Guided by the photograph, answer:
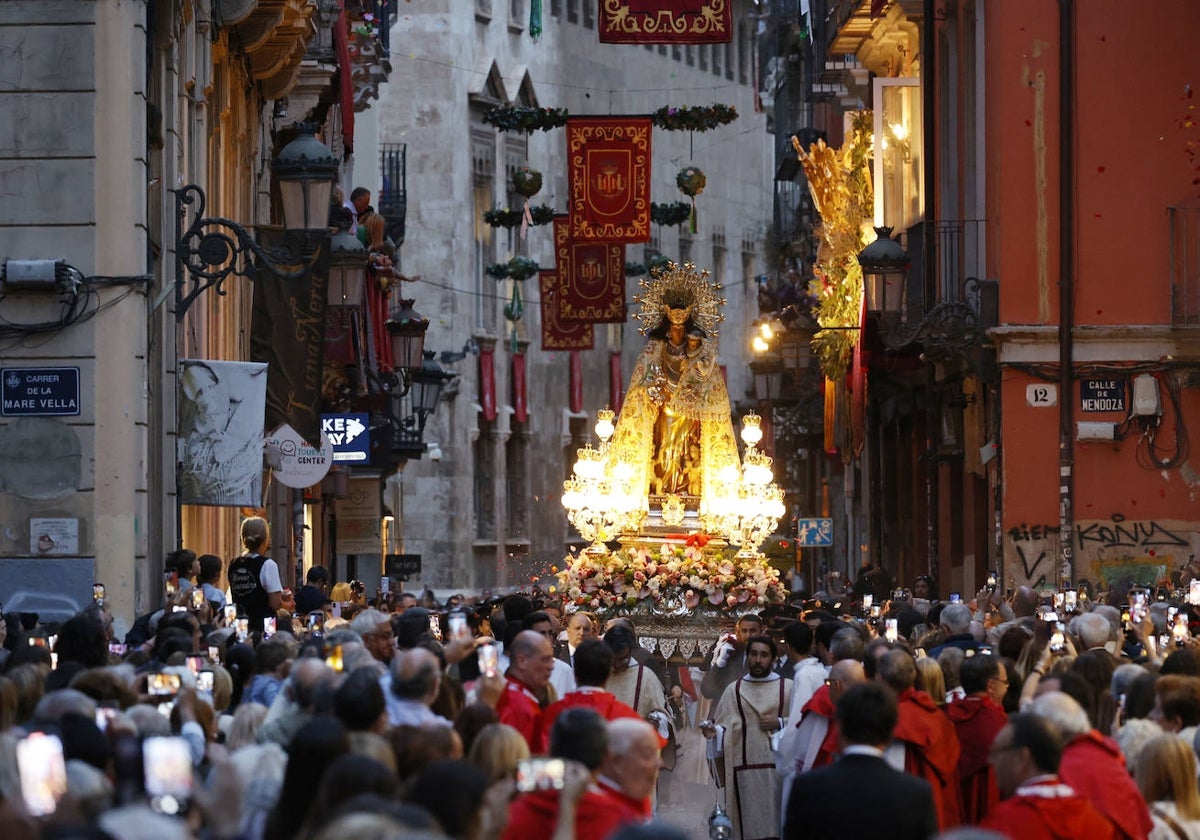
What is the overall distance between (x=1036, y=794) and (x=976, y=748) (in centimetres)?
335

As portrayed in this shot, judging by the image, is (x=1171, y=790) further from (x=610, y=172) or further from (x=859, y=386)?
(x=610, y=172)

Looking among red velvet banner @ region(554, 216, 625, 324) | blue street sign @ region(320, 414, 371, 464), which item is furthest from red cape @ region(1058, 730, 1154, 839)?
red velvet banner @ region(554, 216, 625, 324)

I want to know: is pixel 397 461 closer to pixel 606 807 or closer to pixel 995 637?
pixel 995 637

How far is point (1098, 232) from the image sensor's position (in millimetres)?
28594

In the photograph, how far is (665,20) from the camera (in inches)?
1241

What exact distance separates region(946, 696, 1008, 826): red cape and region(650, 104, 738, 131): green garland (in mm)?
23077

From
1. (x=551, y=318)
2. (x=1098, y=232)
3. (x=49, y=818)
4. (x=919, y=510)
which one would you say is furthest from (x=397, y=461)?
(x=49, y=818)

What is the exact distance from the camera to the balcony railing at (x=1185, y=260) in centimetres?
2825

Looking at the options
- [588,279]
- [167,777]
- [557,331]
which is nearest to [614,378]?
[557,331]

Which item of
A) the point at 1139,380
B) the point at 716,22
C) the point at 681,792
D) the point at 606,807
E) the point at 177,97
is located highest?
the point at 716,22

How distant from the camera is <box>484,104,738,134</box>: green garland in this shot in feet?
116

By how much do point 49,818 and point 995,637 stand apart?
31.7 ft

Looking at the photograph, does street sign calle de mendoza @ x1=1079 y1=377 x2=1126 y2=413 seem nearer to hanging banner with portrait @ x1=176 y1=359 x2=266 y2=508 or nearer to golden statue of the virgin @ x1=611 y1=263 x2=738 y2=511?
golden statue of the virgin @ x1=611 y1=263 x2=738 y2=511

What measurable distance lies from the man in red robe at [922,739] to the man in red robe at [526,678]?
1489 millimetres
